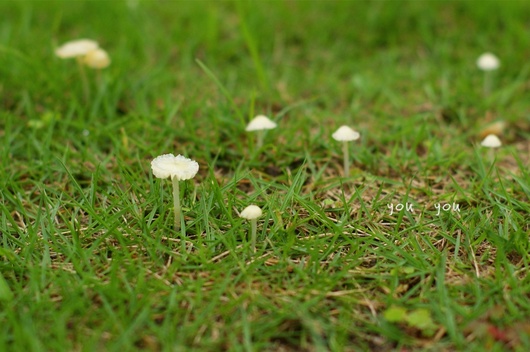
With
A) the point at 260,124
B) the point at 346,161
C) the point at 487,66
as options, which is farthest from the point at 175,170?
the point at 487,66

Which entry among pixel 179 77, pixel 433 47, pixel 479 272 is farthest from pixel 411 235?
pixel 433 47

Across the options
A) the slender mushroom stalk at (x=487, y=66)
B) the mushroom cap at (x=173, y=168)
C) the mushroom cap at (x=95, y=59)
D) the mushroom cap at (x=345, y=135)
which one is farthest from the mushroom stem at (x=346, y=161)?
the mushroom cap at (x=95, y=59)

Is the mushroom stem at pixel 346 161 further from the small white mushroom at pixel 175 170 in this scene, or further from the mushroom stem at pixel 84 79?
the mushroom stem at pixel 84 79

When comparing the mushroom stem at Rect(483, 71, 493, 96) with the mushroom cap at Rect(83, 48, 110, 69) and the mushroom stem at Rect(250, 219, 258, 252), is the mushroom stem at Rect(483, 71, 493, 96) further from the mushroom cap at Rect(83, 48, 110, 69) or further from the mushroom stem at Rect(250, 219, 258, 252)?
the mushroom cap at Rect(83, 48, 110, 69)

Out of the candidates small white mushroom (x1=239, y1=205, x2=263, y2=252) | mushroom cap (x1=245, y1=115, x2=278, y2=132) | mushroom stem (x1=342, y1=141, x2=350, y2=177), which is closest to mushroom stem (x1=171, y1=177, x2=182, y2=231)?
small white mushroom (x1=239, y1=205, x2=263, y2=252)

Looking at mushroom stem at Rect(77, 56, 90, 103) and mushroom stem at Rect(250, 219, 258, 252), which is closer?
mushroom stem at Rect(250, 219, 258, 252)

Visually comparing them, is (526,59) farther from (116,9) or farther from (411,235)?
(116,9)
